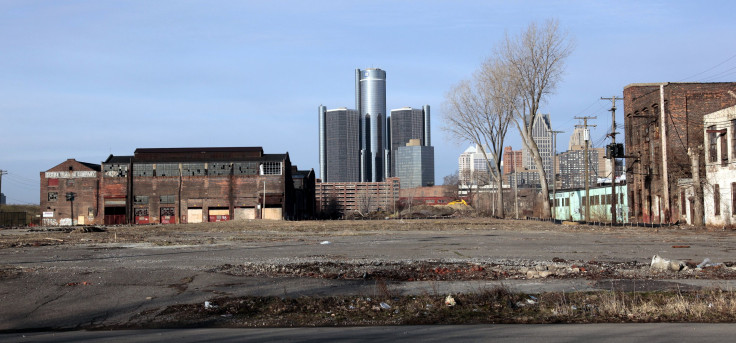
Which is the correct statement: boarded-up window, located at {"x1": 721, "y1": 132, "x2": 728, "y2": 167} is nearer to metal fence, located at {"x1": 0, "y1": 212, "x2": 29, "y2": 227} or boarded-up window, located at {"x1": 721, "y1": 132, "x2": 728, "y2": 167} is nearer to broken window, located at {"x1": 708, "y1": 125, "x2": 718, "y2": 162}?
broken window, located at {"x1": 708, "y1": 125, "x2": 718, "y2": 162}

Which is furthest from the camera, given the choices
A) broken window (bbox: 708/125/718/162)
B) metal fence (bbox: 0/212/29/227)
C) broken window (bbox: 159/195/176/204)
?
broken window (bbox: 159/195/176/204)

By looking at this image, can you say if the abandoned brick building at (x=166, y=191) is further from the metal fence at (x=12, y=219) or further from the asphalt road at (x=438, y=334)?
the asphalt road at (x=438, y=334)

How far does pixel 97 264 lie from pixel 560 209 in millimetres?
76479

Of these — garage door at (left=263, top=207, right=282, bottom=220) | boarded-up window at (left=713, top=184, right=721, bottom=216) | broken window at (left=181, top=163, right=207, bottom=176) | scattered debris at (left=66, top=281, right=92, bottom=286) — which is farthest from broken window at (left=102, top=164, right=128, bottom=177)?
scattered debris at (left=66, top=281, right=92, bottom=286)

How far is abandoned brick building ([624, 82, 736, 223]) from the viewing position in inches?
1843

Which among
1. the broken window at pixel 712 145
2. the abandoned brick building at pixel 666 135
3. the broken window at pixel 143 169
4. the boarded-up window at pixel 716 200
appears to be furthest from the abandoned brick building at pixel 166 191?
the boarded-up window at pixel 716 200

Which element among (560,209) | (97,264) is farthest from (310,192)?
(97,264)

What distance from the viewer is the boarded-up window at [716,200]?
39406 mm

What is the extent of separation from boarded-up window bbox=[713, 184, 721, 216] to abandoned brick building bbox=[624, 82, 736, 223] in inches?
74.9

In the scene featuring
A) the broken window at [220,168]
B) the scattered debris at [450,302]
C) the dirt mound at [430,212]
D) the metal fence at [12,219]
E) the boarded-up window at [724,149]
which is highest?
the broken window at [220,168]

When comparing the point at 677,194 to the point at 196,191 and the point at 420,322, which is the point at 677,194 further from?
the point at 196,191

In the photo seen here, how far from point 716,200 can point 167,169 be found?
69.0m

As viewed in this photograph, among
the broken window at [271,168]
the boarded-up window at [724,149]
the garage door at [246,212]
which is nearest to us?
the boarded-up window at [724,149]

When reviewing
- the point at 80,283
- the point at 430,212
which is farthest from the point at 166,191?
the point at 80,283
